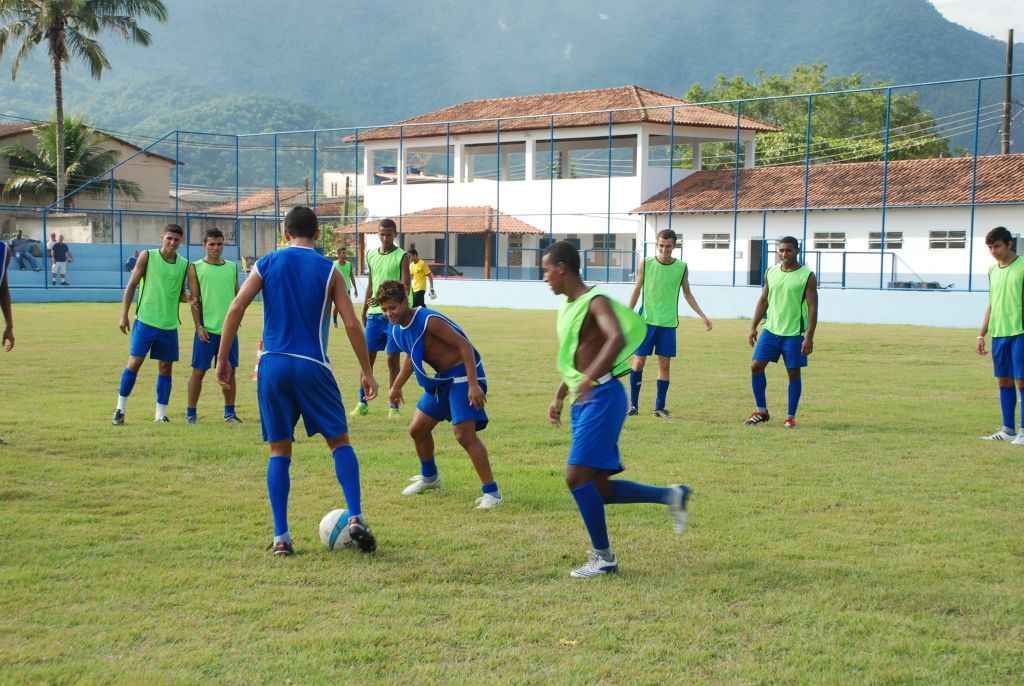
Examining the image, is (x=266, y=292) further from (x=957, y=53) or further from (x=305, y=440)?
(x=957, y=53)

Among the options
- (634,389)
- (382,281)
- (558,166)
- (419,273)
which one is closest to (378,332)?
(382,281)

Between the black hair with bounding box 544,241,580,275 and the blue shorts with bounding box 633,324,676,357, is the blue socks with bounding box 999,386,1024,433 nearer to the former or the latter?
the blue shorts with bounding box 633,324,676,357

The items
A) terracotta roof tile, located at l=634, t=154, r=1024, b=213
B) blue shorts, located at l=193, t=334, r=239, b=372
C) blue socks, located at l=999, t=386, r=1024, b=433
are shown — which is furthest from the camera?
terracotta roof tile, located at l=634, t=154, r=1024, b=213

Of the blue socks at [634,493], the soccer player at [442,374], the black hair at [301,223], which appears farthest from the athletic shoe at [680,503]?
the black hair at [301,223]

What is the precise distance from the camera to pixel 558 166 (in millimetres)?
53906

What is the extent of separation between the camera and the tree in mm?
56719

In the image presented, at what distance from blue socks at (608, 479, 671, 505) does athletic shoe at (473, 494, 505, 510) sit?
58.7 inches

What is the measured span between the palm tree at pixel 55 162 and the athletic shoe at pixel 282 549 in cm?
4787

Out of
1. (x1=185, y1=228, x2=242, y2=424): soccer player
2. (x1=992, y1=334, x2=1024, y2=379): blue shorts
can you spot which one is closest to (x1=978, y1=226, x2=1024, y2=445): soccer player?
(x1=992, y1=334, x2=1024, y2=379): blue shorts

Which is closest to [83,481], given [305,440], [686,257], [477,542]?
[305,440]

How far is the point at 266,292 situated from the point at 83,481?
9.38 ft

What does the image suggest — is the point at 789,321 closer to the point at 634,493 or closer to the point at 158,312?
the point at 634,493

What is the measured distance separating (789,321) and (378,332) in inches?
174

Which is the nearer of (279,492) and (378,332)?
(279,492)
